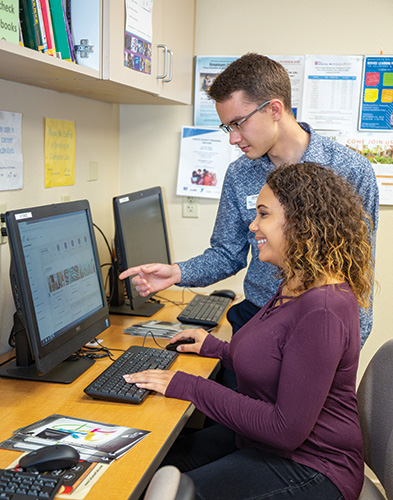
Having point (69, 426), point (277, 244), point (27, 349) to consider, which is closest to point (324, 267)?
point (277, 244)

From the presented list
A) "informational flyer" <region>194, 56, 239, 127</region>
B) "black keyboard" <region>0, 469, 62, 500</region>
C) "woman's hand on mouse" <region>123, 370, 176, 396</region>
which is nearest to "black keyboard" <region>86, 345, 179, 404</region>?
"woman's hand on mouse" <region>123, 370, 176, 396</region>

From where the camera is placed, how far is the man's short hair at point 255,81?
5.52ft

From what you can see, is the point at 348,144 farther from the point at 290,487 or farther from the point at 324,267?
the point at 290,487

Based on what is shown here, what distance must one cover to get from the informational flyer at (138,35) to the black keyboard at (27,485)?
1184mm

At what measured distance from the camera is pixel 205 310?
6.98 ft

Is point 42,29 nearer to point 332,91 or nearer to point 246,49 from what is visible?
point 246,49

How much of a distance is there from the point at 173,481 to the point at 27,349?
88 cm

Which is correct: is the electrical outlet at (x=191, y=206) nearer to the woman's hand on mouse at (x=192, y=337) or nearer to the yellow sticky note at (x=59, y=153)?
the yellow sticky note at (x=59, y=153)

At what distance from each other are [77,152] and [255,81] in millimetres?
820

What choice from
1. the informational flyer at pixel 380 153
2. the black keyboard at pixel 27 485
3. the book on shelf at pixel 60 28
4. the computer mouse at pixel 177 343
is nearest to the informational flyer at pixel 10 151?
the book on shelf at pixel 60 28

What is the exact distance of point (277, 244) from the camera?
51.9 inches

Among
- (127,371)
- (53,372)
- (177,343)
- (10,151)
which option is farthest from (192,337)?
(10,151)

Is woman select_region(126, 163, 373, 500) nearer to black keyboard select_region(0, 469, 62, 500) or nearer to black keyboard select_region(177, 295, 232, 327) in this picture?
black keyboard select_region(0, 469, 62, 500)

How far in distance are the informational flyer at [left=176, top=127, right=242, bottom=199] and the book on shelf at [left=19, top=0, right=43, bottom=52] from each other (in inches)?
50.1
